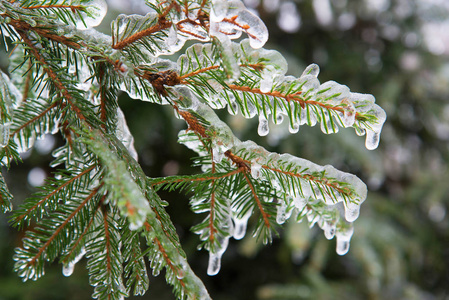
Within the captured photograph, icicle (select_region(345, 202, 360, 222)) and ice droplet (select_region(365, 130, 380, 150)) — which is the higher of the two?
ice droplet (select_region(365, 130, 380, 150))

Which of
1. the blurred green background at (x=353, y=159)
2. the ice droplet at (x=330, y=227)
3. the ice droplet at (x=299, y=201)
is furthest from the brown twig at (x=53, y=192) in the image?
the blurred green background at (x=353, y=159)

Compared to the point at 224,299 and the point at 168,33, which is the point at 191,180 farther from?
the point at 224,299

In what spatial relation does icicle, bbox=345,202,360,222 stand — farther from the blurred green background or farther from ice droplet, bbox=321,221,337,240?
the blurred green background

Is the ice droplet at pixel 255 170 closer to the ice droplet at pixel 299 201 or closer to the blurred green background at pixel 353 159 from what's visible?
the ice droplet at pixel 299 201

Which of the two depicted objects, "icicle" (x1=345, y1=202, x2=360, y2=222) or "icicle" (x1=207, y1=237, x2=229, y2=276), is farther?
"icicle" (x1=207, y1=237, x2=229, y2=276)

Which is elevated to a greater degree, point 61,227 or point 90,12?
point 90,12

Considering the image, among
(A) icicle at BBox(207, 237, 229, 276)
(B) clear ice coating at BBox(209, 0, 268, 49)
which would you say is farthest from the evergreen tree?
(A) icicle at BBox(207, 237, 229, 276)

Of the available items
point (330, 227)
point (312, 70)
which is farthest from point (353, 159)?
point (312, 70)

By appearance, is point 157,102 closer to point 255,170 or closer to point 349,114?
point 255,170

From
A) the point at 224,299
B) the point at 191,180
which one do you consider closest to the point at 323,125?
the point at 191,180
